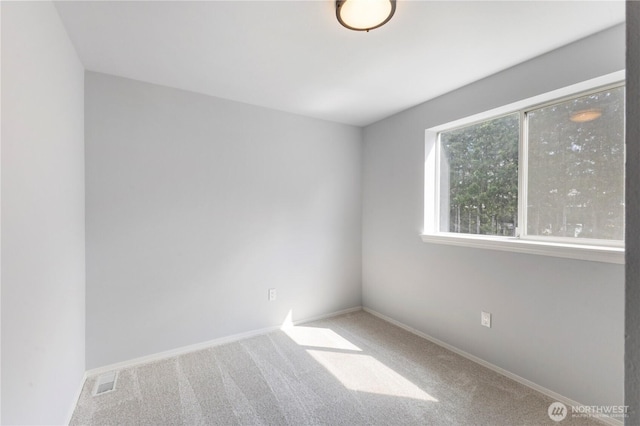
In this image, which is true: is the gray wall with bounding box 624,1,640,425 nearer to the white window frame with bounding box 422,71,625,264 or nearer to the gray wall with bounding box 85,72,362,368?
the white window frame with bounding box 422,71,625,264

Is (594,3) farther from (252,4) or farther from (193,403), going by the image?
(193,403)

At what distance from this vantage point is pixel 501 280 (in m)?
2.12

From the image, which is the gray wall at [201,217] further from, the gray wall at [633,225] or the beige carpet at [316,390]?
the gray wall at [633,225]

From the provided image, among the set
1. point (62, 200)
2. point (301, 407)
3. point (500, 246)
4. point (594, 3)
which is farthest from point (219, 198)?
point (594, 3)

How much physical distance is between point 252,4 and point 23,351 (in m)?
1.90

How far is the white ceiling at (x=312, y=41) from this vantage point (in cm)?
148

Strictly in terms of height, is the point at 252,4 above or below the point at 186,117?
above

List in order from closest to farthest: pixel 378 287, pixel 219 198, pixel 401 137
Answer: pixel 219 198 < pixel 401 137 < pixel 378 287

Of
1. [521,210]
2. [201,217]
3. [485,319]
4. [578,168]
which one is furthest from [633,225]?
[201,217]

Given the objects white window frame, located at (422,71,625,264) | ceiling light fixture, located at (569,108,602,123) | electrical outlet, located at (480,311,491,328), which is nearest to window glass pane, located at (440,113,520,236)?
white window frame, located at (422,71,625,264)

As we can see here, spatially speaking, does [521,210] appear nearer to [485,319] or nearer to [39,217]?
[485,319]

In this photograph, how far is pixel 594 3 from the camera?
1419 millimetres

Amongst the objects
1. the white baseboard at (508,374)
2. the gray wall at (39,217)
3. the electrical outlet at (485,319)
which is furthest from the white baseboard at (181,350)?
the electrical outlet at (485,319)

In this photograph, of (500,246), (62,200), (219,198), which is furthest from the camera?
(219,198)
